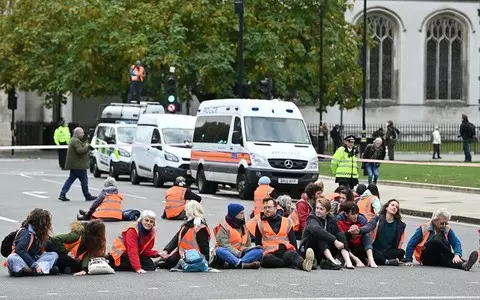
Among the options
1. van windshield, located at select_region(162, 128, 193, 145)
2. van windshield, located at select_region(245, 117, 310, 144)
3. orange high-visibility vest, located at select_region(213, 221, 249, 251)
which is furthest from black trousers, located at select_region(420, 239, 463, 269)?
van windshield, located at select_region(162, 128, 193, 145)

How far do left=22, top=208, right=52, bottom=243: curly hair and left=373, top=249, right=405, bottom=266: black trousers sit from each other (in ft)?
15.0

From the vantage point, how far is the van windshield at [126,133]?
43.3m

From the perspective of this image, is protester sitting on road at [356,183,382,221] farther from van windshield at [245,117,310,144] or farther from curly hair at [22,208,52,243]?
van windshield at [245,117,310,144]

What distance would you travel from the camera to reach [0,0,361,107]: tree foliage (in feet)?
183

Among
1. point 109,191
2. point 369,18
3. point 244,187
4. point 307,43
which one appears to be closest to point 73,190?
point 244,187

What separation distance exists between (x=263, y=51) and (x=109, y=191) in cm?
3124

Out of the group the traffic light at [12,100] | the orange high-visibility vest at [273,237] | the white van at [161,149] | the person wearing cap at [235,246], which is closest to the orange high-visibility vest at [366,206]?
the orange high-visibility vest at [273,237]

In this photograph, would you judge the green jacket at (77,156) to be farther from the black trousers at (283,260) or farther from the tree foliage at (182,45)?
the tree foliage at (182,45)

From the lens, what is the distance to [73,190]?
35.1 meters

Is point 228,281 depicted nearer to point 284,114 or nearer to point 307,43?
point 284,114

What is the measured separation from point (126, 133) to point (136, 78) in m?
8.58

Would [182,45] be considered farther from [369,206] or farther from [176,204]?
[369,206]

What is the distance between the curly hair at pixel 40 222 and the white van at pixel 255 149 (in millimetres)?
15297

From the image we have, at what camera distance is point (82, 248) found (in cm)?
1714
